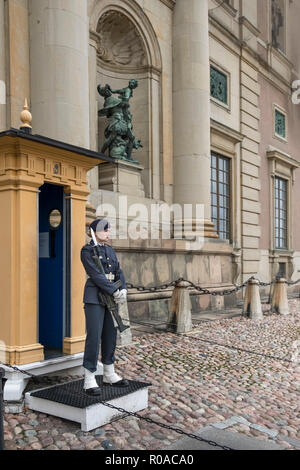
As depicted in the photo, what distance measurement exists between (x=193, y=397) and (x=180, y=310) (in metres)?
3.50

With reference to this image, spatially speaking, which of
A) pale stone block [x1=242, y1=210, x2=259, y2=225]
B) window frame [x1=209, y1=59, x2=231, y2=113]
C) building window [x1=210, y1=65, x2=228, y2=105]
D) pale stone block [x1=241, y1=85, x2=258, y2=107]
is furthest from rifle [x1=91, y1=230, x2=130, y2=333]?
pale stone block [x1=241, y1=85, x2=258, y2=107]

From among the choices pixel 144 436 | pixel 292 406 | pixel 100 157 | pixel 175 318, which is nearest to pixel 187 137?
pixel 175 318

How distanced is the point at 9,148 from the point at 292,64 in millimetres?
20723

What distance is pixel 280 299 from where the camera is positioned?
39.5 feet

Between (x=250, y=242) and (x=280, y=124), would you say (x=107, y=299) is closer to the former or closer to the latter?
(x=250, y=242)

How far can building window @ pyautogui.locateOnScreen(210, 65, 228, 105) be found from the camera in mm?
16547

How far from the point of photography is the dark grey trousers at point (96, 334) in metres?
4.32

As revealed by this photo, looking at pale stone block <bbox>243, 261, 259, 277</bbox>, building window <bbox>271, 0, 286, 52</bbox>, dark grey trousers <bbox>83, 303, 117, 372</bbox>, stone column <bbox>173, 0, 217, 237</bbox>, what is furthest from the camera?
building window <bbox>271, 0, 286, 52</bbox>

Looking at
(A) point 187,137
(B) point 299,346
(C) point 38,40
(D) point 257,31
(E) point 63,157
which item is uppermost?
(D) point 257,31

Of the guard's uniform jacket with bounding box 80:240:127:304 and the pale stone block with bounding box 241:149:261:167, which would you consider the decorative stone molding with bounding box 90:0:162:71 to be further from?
the guard's uniform jacket with bounding box 80:240:127:304

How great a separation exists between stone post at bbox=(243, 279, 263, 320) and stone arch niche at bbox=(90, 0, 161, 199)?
13.7 ft

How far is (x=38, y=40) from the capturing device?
9.55 meters

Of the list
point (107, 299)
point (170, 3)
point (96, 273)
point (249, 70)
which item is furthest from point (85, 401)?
→ point (249, 70)
